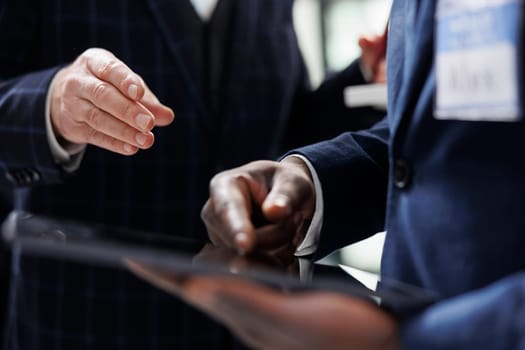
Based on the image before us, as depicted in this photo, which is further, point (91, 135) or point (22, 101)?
point (22, 101)

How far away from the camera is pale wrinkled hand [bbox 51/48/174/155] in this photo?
364mm

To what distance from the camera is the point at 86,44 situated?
0.52m

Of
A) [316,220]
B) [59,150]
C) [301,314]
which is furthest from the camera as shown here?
[59,150]

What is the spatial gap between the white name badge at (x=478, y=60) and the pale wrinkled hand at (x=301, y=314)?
0.31 ft

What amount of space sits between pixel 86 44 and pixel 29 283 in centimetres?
29

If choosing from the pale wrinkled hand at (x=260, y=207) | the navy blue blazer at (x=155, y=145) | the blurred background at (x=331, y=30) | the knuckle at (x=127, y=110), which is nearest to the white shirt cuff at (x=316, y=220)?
the pale wrinkled hand at (x=260, y=207)

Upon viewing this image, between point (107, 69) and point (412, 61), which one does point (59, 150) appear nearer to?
point (107, 69)

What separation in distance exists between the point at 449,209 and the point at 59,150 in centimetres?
33

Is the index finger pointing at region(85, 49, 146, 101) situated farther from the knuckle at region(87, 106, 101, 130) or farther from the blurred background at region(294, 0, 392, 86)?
the blurred background at region(294, 0, 392, 86)

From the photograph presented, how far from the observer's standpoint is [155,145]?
0.56 meters

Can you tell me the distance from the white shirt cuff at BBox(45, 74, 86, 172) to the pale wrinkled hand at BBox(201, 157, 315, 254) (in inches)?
8.0

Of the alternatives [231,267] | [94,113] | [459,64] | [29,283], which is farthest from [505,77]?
[29,283]

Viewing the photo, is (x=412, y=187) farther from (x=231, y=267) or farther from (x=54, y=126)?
(x=54, y=126)

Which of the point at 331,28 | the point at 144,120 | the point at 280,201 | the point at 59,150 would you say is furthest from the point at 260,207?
the point at 331,28
